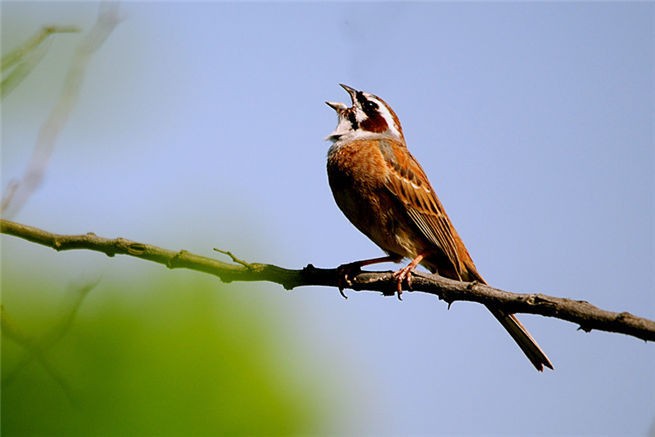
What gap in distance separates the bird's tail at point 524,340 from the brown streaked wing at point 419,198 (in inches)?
24.2

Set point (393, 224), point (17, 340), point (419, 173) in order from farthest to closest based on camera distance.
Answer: point (419, 173)
point (393, 224)
point (17, 340)

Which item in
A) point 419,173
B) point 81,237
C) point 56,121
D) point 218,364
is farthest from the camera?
point 419,173

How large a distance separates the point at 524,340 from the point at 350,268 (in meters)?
1.40

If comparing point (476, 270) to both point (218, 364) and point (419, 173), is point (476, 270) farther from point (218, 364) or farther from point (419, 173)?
point (218, 364)

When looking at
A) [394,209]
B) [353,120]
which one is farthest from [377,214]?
[353,120]

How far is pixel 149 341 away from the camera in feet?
8.07

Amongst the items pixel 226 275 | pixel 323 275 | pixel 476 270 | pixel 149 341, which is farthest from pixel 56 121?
pixel 476 270

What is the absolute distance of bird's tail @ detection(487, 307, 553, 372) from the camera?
5.73 metres

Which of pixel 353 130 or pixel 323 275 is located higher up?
pixel 353 130

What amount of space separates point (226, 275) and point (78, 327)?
74.4 inches

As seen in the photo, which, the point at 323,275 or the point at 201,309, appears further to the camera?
the point at 323,275

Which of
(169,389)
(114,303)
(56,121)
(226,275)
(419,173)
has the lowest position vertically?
(169,389)

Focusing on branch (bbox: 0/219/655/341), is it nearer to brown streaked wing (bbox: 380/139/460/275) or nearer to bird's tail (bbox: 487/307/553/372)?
bird's tail (bbox: 487/307/553/372)

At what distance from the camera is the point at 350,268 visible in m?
5.91
